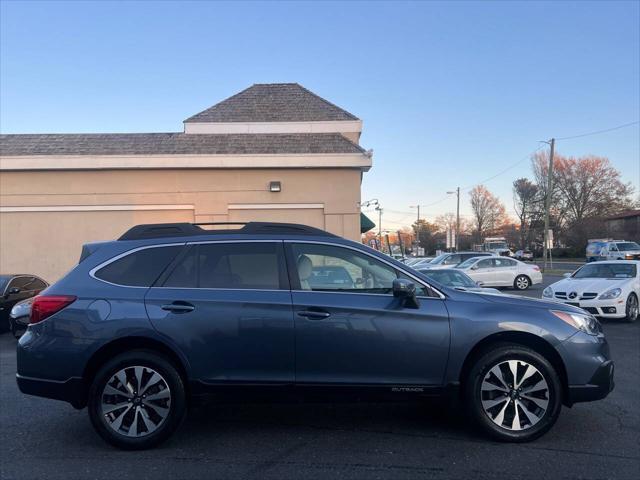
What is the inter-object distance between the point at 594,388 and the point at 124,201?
49.6 ft

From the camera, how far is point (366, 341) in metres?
4.39

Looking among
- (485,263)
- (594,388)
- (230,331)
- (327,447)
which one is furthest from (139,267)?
(485,263)

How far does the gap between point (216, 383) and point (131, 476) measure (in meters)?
0.92

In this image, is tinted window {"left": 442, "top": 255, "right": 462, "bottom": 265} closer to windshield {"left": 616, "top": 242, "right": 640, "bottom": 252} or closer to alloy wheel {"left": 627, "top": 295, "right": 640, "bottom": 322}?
alloy wheel {"left": 627, "top": 295, "right": 640, "bottom": 322}

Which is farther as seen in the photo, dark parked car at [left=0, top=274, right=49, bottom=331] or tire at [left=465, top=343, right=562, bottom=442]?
dark parked car at [left=0, top=274, right=49, bottom=331]

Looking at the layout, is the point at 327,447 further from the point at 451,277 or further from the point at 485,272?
the point at 485,272

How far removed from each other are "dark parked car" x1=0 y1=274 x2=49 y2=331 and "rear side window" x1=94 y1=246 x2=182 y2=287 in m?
8.24

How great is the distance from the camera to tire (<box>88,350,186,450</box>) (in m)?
4.35

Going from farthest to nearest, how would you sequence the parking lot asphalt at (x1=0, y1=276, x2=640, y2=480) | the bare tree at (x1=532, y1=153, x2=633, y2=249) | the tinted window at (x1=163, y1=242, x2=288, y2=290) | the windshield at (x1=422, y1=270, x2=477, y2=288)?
the bare tree at (x1=532, y1=153, x2=633, y2=249)
the windshield at (x1=422, y1=270, x2=477, y2=288)
the tinted window at (x1=163, y1=242, x2=288, y2=290)
the parking lot asphalt at (x1=0, y1=276, x2=640, y2=480)

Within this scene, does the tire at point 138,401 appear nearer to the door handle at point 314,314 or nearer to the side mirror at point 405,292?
the door handle at point 314,314

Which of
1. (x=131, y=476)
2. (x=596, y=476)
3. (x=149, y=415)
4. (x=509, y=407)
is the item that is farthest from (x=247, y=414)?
(x=596, y=476)

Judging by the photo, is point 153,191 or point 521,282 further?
point 521,282

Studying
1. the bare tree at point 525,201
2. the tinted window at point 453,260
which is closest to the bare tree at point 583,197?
the bare tree at point 525,201

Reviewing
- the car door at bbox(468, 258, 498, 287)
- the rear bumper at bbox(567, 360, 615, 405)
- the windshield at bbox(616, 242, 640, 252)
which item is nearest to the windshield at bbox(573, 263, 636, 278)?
the car door at bbox(468, 258, 498, 287)
